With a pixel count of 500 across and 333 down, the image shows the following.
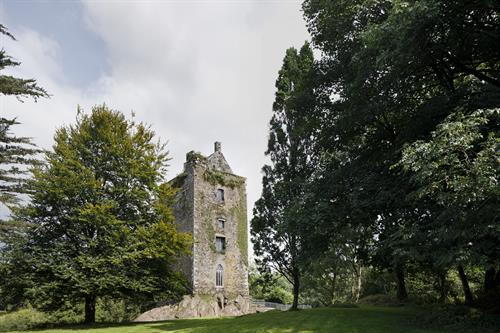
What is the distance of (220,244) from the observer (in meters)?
29.1

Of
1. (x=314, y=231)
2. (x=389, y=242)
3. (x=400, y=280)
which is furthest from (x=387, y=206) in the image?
(x=400, y=280)

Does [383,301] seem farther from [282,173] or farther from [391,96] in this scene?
[391,96]

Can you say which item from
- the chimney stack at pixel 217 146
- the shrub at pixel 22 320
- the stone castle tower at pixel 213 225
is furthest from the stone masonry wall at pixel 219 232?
the shrub at pixel 22 320

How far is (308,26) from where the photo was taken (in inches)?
650

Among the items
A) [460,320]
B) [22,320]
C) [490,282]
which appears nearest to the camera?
[460,320]

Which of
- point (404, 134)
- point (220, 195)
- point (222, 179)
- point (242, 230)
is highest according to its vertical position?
point (222, 179)

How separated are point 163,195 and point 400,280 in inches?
638

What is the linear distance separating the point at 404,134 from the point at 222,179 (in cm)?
1941

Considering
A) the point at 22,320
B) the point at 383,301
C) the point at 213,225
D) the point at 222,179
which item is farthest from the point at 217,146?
the point at 22,320

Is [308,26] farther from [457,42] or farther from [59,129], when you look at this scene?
A: [59,129]

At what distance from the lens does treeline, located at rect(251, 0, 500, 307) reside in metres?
8.59

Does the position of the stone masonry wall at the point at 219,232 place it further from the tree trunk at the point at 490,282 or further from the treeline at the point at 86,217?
the tree trunk at the point at 490,282

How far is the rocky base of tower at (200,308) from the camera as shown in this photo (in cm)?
2361

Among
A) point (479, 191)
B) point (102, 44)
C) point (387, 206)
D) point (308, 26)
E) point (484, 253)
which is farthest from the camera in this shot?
point (308, 26)
